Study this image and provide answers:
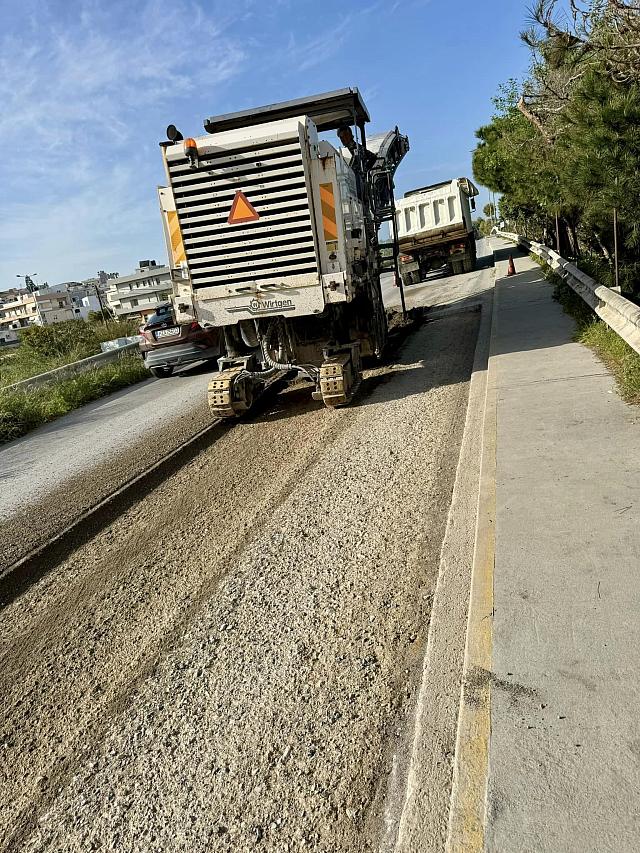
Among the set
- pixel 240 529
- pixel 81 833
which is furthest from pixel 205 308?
pixel 81 833

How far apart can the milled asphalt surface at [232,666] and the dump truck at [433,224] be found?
1901 centimetres

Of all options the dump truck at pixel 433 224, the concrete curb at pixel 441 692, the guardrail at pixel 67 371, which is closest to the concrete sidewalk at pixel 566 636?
the concrete curb at pixel 441 692

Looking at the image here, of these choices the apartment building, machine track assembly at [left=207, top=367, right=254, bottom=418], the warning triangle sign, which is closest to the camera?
the warning triangle sign

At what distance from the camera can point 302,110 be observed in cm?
969

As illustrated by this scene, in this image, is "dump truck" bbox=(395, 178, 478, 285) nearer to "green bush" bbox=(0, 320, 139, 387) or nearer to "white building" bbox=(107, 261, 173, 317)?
"green bush" bbox=(0, 320, 139, 387)

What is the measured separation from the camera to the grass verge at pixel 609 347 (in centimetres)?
597

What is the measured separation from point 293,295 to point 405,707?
5.84m

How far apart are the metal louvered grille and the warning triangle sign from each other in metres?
0.04

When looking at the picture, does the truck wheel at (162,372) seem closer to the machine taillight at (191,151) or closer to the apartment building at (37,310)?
the machine taillight at (191,151)

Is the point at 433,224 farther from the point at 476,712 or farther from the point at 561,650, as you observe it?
the point at 476,712

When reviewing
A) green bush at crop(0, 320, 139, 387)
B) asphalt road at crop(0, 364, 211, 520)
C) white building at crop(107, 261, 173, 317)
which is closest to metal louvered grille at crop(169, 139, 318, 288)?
asphalt road at crop(0, 364, 211, 520)

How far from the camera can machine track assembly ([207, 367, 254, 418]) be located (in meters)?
8.30

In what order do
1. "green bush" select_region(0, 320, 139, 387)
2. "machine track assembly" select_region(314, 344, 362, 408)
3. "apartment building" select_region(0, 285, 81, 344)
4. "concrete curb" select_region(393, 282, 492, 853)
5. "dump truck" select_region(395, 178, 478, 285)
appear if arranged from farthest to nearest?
"apartment building" select_region(0, 285, 81, 344) → "dump truck" select_region(395, 178, 478, 285) → "green bush" select_region(0, 320, 139, 387) → "machine track assembly" select_region(314, 344, 362, 408) → "concrete curb" select_region(393, 282, 492, 853)

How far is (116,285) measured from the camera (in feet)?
389
